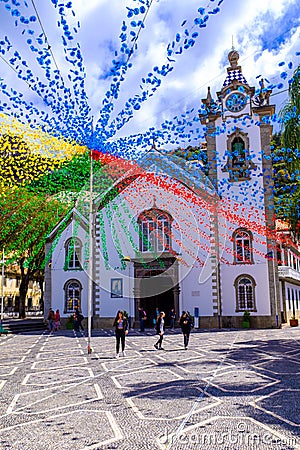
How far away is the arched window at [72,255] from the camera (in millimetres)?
30686

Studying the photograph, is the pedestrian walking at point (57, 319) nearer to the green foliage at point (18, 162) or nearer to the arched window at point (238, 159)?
the green foliage at point (18, 162)

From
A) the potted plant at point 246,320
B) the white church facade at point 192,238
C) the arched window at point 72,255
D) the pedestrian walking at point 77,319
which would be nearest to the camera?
the potted plant at point 246,320

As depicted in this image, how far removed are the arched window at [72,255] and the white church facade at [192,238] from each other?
97mm

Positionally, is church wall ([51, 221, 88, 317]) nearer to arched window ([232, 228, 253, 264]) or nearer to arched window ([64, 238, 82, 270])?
arched window ([64, 238, 82, 270])

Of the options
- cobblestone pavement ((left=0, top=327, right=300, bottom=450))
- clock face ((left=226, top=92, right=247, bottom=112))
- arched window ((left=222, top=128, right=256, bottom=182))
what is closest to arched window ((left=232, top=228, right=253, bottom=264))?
arched window ((left=222, top=128, right=256, bottom=182))

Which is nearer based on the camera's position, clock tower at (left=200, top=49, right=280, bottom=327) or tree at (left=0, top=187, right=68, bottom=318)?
tree at (left=0, top=187, right=68, bottom=318)

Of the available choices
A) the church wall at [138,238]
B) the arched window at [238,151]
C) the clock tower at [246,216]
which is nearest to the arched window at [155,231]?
the church wall at [138,238]

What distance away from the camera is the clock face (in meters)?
30.2

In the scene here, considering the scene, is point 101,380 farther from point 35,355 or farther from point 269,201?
point 269,201

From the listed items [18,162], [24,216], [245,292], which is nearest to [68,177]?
[18,162]

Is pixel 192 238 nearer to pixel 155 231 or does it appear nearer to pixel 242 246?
pixel 155 231

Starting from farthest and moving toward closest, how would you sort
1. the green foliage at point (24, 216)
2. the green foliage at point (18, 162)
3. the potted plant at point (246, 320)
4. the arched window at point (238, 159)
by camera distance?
the arched window at point (238, 159)
the potted plant at point (246, 320)
the green foliage at point (24, 216)
the green foliage at point (18, 162)

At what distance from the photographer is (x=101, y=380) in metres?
11.1

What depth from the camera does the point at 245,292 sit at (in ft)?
93.7
